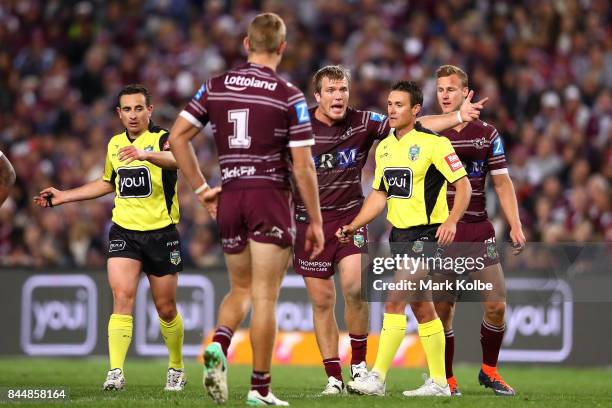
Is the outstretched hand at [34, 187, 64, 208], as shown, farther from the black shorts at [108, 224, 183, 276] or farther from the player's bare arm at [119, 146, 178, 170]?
the player's bare arm at [119, 146, 178, 170]

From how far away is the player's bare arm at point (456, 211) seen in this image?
935cm

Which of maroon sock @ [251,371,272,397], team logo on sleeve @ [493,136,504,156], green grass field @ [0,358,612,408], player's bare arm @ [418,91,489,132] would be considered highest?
player's bare arm @ [418,91,489,132]

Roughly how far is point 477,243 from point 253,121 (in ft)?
10.4

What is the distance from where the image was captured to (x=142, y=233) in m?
10.4

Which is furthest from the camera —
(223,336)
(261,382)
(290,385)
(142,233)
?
(290,385)

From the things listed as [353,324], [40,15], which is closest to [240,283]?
[353,324]

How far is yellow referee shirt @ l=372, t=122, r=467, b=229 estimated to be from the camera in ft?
31.6

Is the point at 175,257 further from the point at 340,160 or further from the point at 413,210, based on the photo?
the point at 413,210

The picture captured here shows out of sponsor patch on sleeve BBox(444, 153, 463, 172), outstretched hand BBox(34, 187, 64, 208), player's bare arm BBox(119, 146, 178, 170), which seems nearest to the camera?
player's bare arm BBox(119, 146, 178, 170)

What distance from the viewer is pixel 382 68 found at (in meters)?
19.9

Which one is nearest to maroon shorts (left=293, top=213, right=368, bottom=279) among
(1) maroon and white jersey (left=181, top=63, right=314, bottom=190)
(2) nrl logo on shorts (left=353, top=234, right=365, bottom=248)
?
(2) nrl logo on shorts (left=353, top=234, right=365, bottom=248)

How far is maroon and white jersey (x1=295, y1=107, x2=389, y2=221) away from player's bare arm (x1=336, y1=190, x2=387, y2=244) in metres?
0.47

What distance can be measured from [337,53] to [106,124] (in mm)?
4123

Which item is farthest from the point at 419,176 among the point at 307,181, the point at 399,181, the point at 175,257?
the point at 175,257
